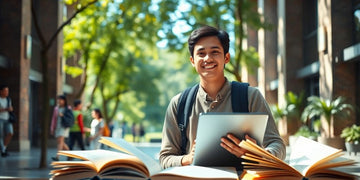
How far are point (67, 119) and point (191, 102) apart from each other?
10.6 meters

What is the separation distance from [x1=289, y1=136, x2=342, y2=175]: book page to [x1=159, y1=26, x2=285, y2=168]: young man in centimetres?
10

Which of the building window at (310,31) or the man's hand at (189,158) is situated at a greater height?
the building window at (310,31)

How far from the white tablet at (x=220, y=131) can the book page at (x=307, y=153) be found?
0.20m

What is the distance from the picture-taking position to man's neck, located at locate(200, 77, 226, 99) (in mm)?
2943

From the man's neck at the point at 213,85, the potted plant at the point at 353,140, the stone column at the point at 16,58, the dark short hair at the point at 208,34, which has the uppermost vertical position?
the stone column at the point at 16,58

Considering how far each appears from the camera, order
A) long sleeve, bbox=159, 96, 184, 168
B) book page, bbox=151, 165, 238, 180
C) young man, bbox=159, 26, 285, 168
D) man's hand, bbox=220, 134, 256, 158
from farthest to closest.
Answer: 1. long sleeve, bbox=159, 96, 184, 168
2. young man, bbox=159, 26, 285, 168
3. man's hand, bbox=220, 134, 256, 158
4. book page, bbox=151, 165, 238, 180

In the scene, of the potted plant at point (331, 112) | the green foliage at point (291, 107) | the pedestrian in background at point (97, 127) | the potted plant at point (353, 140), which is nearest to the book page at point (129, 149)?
the pedestrian in background at point (97, 127)

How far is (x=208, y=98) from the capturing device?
299 cm

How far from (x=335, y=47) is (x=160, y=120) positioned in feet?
206

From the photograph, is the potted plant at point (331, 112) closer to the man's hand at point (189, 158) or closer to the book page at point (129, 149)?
the man's hand at point (189, 158)

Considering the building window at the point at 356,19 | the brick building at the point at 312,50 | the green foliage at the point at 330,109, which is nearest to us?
the building window at the point at 356,19

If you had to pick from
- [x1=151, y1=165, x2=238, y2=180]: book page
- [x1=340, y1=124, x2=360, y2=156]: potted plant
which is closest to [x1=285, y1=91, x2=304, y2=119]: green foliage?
[x1=340, y1=124, x2=360, y2=156]: potted plant

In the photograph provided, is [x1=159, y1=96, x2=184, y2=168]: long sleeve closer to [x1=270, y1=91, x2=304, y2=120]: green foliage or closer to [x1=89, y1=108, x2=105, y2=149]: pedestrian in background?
[x1=89, y1=108, x2=105, y2=149]: pedestrian in background

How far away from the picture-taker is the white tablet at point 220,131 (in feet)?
7.78
